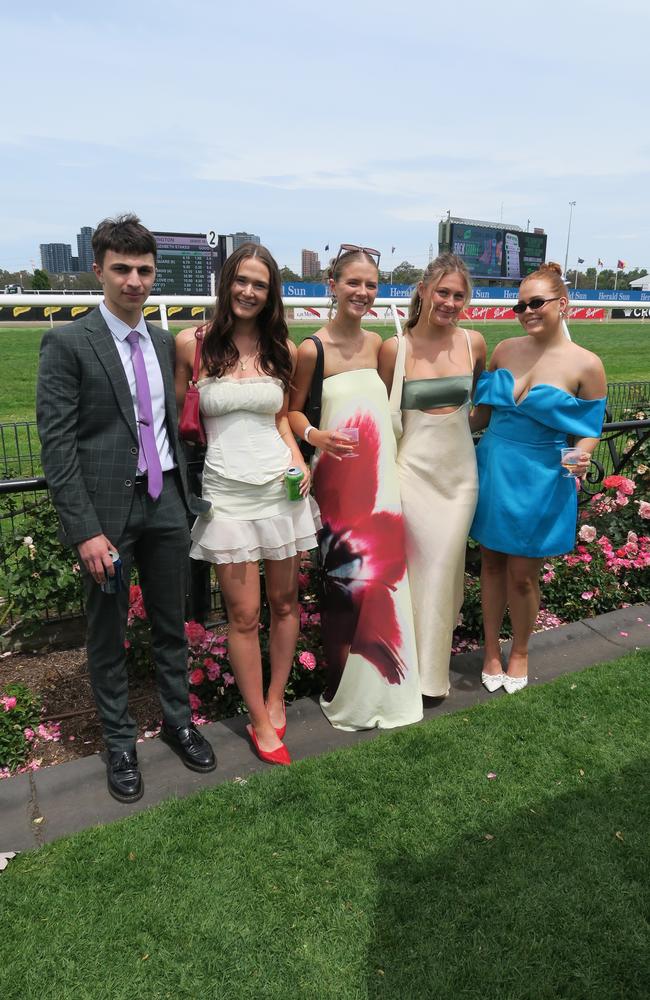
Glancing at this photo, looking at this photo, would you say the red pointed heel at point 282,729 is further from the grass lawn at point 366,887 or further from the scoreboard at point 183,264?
the scoreboard at point 183,264

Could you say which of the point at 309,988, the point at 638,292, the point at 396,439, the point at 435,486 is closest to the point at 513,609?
the point at 435,486

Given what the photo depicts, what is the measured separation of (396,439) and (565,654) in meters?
1.53

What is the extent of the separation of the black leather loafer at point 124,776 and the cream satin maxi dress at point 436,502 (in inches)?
52.0

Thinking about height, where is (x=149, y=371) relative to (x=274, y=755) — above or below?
above

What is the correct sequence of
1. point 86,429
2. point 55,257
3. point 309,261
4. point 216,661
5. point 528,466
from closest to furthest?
point 86,429 < point 528,466 < point 216,661 < point 309,261 < point 55,257

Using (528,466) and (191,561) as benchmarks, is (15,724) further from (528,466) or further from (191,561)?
(528,466)

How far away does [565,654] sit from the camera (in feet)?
11.9

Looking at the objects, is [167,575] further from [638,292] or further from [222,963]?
[638,292]

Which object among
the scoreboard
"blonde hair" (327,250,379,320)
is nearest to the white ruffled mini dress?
"blonde hair" (327,250,379,320)

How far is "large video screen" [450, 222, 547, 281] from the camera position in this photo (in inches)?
2368

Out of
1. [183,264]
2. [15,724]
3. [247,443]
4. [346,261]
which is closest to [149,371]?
[247,443]

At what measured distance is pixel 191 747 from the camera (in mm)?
2754

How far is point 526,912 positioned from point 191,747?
134 cm

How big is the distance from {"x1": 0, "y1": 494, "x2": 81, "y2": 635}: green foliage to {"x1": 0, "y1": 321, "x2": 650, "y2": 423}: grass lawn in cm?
338
